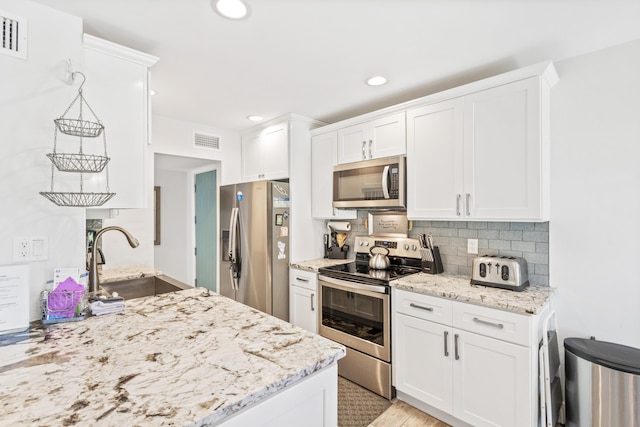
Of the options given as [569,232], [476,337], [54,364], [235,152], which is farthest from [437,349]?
[235,152]

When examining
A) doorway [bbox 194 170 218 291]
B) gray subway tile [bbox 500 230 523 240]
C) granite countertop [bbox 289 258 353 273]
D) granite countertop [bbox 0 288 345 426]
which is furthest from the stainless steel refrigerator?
gray subway tile [bbox 500 230 523 240]

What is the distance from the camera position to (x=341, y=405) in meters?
2.25

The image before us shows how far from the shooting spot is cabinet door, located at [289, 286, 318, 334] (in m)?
2.90

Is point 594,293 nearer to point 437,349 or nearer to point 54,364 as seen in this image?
point 437,349

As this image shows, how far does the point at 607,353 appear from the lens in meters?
1.67

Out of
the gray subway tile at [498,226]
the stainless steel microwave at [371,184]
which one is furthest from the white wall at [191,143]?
the gray subway tile at [498,226]

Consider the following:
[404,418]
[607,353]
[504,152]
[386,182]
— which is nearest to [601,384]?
[607,353]

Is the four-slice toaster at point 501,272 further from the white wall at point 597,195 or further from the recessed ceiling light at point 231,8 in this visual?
the recessed ceiling light at point 231,8

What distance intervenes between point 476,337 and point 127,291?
8.80 ft

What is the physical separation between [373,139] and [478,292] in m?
1.53

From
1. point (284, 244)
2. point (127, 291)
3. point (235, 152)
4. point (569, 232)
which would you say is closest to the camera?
point (569, 232)

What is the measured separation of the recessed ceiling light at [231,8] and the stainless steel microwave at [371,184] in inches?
60.9

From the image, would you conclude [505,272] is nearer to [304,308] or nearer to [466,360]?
[466,360]

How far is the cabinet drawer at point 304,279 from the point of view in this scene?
291 centimetres
